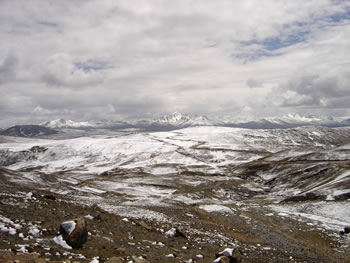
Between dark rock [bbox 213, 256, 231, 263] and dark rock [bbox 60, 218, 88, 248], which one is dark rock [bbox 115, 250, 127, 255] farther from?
dark rock [bbox 213, 256, 231, 263]

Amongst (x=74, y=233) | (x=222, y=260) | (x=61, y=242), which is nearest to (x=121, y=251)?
(x=74, y=233)

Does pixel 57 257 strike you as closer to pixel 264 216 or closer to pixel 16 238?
pixel 16 238

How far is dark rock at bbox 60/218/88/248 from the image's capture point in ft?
50.6

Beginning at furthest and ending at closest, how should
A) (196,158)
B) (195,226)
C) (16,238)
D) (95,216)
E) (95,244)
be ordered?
(196,158)
(195,226)
(95,216)
(95,244)
(16,238)

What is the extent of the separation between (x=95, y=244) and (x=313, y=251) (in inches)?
859

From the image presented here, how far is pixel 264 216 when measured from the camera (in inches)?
1864

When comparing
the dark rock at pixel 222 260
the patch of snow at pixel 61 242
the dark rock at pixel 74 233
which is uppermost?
the dark rock at pixel 74 233

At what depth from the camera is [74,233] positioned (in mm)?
15602

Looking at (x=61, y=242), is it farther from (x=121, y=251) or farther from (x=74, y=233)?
(x=121, y=251)

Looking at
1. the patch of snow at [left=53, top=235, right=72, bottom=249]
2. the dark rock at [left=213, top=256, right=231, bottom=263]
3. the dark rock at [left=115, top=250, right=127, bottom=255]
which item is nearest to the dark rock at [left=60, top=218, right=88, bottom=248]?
the patch of snow at [left=53, top=235, right=72, bottom=249]

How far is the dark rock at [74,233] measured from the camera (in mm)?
15422

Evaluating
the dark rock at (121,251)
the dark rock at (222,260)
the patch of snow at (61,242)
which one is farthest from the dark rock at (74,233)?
the dark rock at (222,260)

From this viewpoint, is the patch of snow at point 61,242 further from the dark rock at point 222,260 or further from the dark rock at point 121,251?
the dark rock at point 222,260

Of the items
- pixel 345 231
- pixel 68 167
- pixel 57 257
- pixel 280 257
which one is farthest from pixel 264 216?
pixel 68 167
